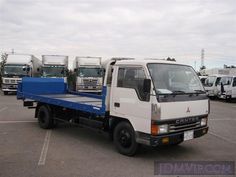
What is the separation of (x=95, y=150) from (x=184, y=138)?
2.13 meters

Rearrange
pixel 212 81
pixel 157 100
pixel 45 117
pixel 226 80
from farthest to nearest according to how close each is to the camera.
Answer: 1. pixel 212 81
2. pixel 226 80
3. pixel 45 117
4. pixel 157 100

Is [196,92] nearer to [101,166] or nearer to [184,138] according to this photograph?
[184,138]

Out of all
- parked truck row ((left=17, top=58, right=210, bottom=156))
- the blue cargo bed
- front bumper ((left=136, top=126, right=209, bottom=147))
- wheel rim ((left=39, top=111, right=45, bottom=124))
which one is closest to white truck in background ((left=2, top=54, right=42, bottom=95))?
the blue cargo bed

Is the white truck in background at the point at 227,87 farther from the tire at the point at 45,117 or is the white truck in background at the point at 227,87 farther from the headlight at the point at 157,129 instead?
the headlight at the point at 157,129

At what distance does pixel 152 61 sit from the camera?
647 centimetres

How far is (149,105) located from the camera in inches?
232

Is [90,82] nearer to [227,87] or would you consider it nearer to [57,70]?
[57,70]

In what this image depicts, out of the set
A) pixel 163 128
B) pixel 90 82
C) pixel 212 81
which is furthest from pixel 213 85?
pixel 163 128

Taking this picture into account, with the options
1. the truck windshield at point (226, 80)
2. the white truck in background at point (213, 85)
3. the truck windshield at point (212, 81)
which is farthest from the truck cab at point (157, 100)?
the truck windshield at point (212, 81)

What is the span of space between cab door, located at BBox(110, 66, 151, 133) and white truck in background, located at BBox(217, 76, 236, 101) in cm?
1797

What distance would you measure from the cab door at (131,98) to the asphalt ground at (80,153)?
89 cm

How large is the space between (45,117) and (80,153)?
3.26 metres

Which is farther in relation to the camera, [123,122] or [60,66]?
[60,66]

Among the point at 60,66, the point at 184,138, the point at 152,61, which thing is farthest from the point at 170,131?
the point at 60,66
